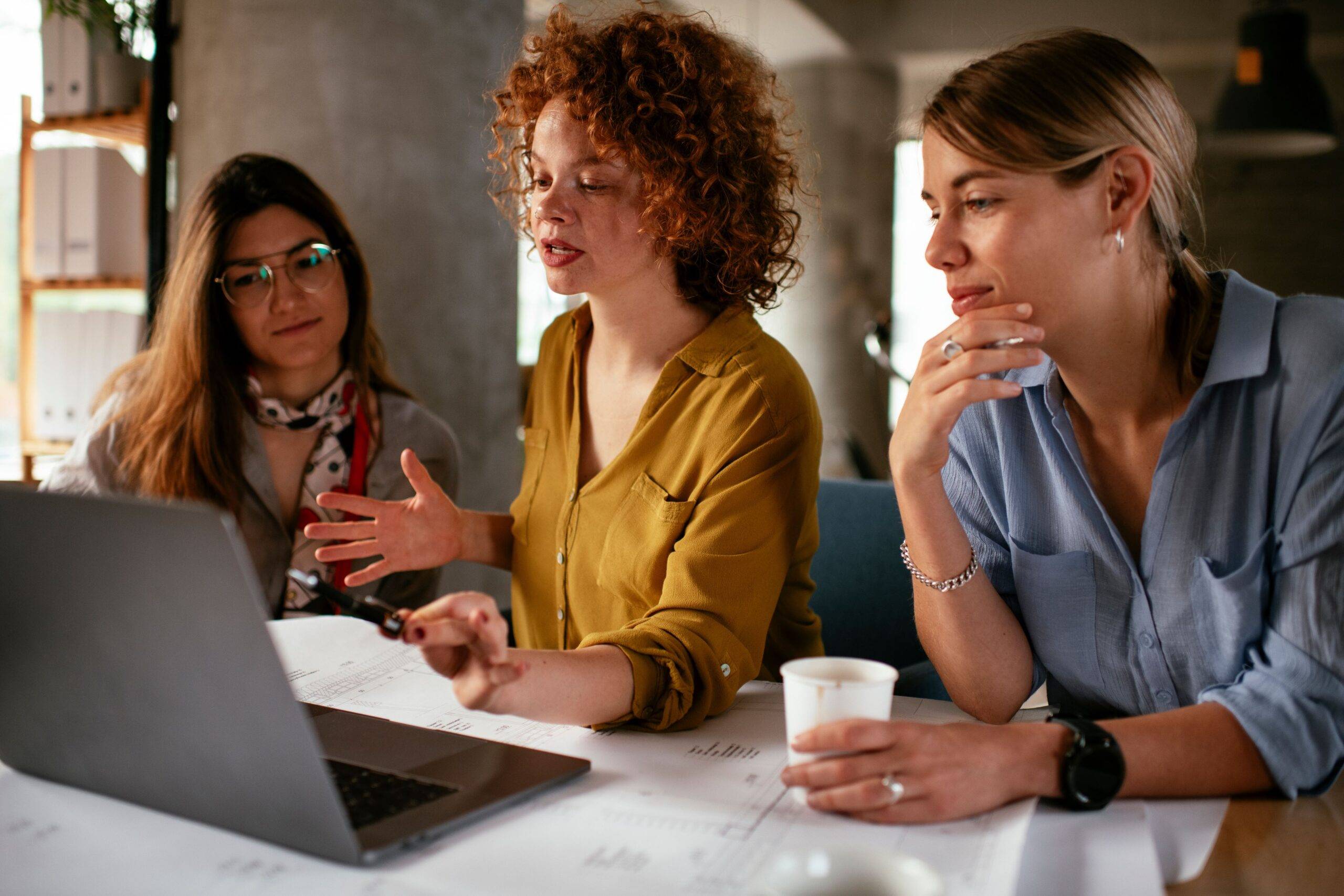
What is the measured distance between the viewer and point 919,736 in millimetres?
938

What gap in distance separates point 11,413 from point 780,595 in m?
3.88

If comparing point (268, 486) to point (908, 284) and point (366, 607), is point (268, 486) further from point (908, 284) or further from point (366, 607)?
point (908, 284)

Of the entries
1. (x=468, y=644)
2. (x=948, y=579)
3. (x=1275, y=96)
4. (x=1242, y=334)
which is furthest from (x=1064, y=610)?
(x=1275, y=96)

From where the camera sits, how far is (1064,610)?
1.27 m

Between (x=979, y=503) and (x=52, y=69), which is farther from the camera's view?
(x=52, y=69)

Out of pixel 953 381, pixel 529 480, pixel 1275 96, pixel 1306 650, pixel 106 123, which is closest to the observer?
pixel 1306 650

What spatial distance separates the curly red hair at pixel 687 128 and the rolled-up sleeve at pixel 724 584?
1.00 feet

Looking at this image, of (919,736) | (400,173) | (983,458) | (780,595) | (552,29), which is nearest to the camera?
(919,736)

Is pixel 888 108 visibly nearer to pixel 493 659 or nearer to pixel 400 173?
pixel 400 173

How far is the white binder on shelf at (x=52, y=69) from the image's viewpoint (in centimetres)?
322

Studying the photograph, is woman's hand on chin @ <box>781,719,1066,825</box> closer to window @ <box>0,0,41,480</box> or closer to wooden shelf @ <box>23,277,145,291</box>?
wooden shelf @ <box>23,277,145,291</box>

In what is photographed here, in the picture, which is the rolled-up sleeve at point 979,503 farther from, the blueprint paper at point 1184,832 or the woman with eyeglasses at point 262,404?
the woman with eyeglasses at point 262,404

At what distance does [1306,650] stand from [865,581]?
0.88m

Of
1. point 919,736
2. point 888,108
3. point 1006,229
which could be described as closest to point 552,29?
point 1006,229
